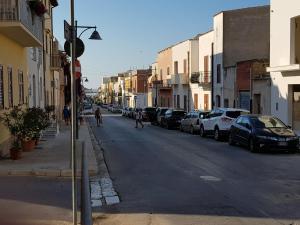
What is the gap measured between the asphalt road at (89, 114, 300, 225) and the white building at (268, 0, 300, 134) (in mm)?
7758

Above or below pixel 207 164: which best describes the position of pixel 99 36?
above

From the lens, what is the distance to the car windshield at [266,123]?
21391 mm

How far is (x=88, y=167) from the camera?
1466 centimetres

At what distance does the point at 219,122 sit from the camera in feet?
90.4

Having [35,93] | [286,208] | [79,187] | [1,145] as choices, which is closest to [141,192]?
[79,187]

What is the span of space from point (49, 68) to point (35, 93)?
1240 centimetres

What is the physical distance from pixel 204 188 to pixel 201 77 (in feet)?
132

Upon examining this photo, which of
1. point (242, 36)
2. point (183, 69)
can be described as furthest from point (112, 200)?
point (183, 69)

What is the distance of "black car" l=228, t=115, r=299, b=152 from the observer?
2022cm

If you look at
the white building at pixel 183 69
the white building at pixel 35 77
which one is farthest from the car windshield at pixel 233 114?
the white building at pixel 183 69

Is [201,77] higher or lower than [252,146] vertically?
higher

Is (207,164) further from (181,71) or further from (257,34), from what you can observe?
(181,71)

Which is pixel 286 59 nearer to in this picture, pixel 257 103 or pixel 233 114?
pixel 233 114

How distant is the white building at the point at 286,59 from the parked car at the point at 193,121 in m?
5.75
